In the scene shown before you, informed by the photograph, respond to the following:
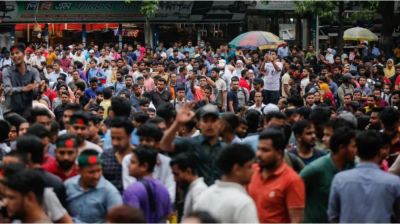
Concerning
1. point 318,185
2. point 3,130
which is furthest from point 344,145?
point 3,130

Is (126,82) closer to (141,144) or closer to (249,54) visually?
(141,144)

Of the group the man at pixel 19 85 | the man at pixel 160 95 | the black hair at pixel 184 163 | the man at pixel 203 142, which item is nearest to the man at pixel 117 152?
the man at pixel 203 142

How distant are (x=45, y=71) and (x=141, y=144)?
12308mm

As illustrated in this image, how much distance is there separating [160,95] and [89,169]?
8.63m

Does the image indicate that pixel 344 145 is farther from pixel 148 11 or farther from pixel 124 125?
pixel 148 11

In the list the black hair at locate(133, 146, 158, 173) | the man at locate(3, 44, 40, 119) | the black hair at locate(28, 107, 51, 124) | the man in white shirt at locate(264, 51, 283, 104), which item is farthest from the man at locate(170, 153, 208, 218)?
the man in white shirt at locate(264, 51, 283, 104)

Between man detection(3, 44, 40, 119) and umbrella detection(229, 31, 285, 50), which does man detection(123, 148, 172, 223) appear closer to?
man detection(3, 44, 40, 119)

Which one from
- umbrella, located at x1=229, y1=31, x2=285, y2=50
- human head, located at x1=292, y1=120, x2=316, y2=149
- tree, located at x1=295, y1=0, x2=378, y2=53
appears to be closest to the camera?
human head, located at x1=292, y1=120, x2=316, y2=149

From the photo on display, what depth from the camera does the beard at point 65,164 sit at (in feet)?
22.0

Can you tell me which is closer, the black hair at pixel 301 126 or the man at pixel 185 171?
the man at pixel 185 171

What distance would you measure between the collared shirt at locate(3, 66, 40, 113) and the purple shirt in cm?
469

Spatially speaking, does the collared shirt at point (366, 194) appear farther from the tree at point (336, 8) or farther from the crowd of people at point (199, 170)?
the tree at point (336, 8)

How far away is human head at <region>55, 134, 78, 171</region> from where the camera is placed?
22.0 ft

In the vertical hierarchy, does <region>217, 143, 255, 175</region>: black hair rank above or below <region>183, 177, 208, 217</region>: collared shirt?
above
